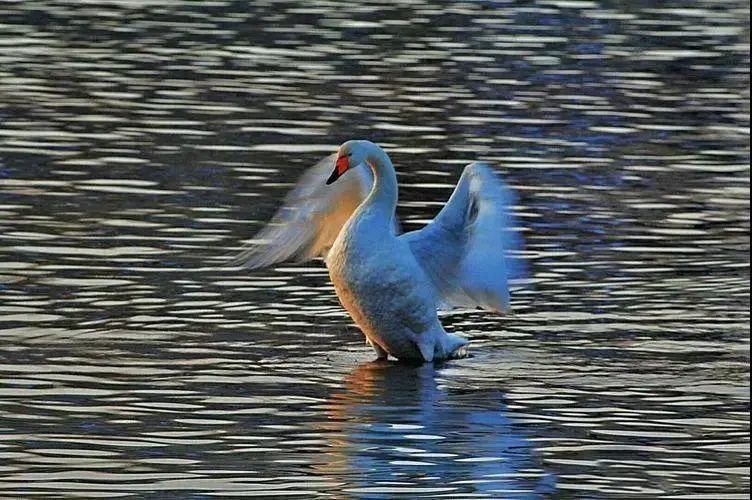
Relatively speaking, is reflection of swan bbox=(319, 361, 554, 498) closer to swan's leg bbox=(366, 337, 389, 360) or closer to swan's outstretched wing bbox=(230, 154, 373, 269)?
swan's leg bbox=(366, 337, 389, 360)

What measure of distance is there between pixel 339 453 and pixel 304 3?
20675 millimetres

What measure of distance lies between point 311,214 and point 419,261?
3.31 ft

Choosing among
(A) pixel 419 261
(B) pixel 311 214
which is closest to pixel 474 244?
(A) pixel 419 261

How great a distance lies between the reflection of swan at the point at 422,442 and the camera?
894 cm

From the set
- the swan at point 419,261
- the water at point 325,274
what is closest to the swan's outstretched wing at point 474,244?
the swan at point 419,261

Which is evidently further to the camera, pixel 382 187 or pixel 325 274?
pixel 325 274

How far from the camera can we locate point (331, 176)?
12281 millimetres

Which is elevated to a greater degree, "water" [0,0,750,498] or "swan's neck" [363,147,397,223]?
"swan's neck" [363,147,397,223]

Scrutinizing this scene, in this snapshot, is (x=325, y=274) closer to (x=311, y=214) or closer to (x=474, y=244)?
(x=311, y=214)

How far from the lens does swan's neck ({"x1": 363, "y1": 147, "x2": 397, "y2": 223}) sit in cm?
1206

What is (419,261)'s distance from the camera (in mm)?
12062

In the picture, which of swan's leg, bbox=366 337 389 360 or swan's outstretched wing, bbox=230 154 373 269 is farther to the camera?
swan's outstretched wing, bbox=230 154 373 269

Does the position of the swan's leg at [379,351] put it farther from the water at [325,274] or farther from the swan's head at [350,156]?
the swan's head at [350,156]

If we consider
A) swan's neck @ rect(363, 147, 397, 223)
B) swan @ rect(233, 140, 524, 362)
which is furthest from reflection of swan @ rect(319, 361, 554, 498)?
swan's neck @ rect(363, 147, 397, 223)
